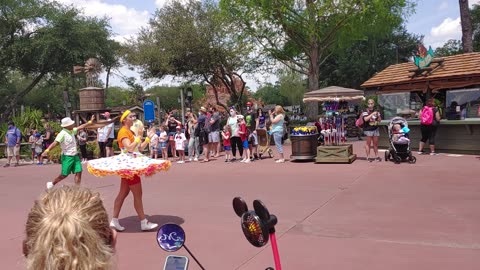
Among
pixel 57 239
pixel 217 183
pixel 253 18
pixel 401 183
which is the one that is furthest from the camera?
pixel 253 18

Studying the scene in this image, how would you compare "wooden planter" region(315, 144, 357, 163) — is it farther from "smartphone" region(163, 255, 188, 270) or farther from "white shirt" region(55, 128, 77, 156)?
"smartphone" region(163, 255, 188, 270)

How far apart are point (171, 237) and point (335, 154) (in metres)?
10.6

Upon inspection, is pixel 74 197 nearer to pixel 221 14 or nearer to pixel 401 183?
pixel 401 183

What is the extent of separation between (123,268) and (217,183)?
5247 mm

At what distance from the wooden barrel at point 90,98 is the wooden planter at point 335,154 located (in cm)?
1123

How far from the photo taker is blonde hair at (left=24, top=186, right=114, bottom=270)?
1410 millimetres

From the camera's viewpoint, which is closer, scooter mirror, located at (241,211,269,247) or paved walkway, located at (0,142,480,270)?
scooter mirror, located at (241,211,269,247)

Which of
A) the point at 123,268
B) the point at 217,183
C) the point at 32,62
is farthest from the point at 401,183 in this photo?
the point at 32,62

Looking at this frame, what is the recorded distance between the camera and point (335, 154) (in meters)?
12.4

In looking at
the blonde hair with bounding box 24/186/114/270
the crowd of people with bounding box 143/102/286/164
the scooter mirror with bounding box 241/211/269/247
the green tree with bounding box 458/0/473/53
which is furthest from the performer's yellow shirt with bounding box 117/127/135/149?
the green tree with bounding box 458/0/473/53

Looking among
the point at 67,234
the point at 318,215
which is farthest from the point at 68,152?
the point at 67,234

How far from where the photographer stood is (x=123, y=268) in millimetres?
4699

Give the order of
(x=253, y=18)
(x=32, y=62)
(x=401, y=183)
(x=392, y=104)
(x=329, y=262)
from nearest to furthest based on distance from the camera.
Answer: (x=329, y=262) → (x=401, y=183) → (x=392, y=104) → (x=253, y=18) → (x=32, y=62)

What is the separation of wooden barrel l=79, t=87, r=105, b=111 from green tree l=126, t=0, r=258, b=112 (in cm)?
535
